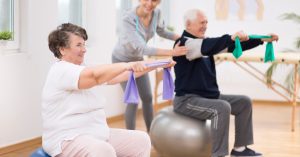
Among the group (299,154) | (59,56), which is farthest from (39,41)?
(299,154)

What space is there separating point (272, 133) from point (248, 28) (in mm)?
2244

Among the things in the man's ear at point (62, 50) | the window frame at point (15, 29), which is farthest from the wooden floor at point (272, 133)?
the man's ear at point (62, 50)

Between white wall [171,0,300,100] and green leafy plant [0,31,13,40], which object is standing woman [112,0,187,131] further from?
white wall [171,0,300,100]

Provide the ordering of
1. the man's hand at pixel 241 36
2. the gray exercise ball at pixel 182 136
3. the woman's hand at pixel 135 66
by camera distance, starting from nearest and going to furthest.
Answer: the woman's hand at pixel 135 66 < the man's hand at pixel 241 36 < the gray exercise ball at pixel 182 136

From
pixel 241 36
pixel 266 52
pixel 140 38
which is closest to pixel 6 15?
pixel 140 38

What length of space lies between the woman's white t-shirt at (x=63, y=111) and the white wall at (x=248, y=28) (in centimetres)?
480

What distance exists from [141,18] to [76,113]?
5.83ft

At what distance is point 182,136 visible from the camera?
13.1 ft

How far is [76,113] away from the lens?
273cm

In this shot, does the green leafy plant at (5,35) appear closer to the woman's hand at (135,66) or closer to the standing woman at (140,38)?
the standing woman at (140,38)

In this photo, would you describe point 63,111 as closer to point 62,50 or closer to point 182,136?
point 62,50

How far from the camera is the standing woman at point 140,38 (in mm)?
4232

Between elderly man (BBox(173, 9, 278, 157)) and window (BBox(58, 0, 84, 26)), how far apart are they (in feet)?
5.48

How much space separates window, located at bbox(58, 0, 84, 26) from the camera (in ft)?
17.6
